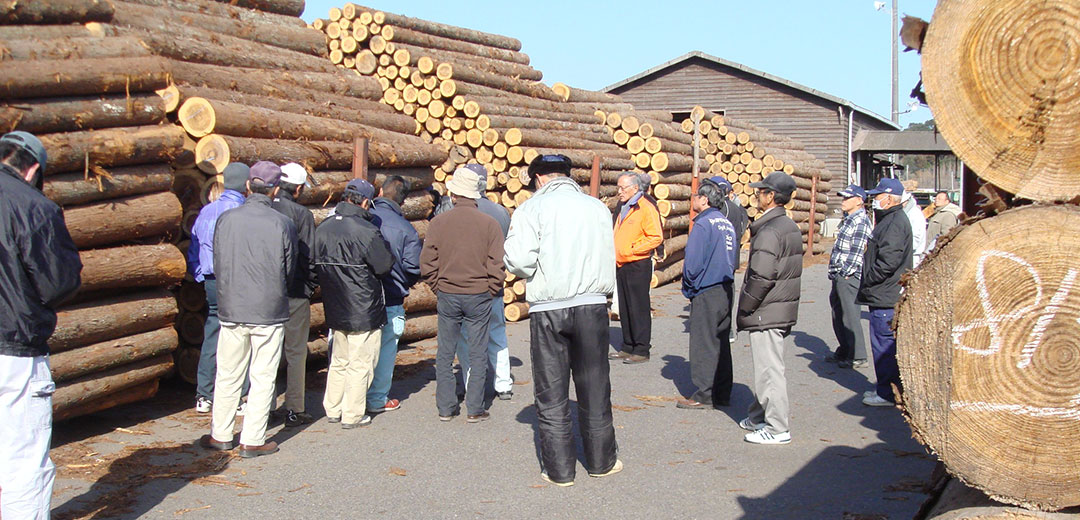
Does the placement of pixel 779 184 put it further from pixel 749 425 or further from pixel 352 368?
pixel 352 368

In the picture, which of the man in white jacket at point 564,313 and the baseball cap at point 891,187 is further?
the baseball cap at point 891,187

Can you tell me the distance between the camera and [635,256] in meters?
9.90

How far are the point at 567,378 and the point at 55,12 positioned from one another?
5349 mm

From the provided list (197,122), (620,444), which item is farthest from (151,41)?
(620,444)

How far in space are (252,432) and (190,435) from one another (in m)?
0.88

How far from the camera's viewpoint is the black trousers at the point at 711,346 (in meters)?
7.84

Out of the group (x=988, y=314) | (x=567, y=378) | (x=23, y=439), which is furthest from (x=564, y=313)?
(x=23, y=439)

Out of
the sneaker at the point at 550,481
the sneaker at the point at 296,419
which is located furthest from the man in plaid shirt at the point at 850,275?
the sneaker at the point at 296,419

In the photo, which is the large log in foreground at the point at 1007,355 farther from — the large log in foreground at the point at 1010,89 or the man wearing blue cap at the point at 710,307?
the man wearing blue cap at the point at 710,307

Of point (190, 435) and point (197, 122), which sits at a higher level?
point (197, 122)

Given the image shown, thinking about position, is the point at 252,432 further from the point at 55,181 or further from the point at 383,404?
the point at 55,181

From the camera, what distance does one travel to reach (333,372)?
7.18m

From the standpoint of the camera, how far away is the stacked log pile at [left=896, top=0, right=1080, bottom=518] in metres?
3.41

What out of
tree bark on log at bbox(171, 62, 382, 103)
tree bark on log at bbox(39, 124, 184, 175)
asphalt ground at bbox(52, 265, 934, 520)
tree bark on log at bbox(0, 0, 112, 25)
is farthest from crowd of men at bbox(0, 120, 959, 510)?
tree bark on log at bbox(171, 62, 382, 103)
